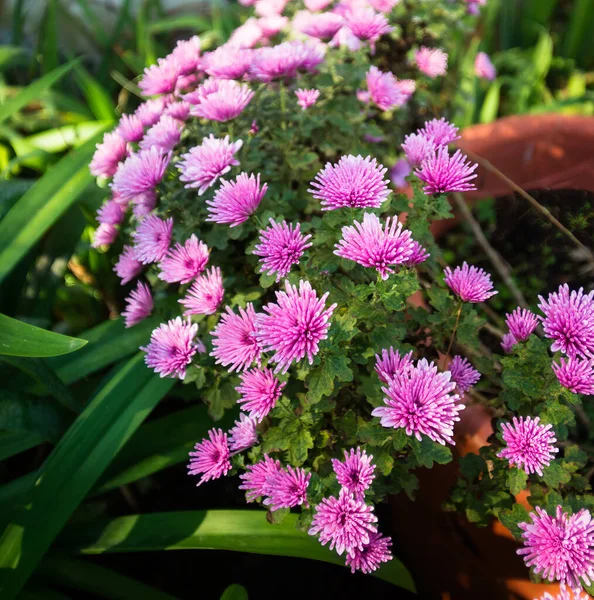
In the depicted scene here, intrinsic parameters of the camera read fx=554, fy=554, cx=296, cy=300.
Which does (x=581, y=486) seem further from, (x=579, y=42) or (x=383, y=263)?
(x=579, y=42)

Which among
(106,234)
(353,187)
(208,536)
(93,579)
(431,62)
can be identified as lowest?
(93,579)

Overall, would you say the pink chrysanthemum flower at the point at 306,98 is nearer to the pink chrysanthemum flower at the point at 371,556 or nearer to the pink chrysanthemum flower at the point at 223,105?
the pink chrysanthemum flower at the point at 223,105

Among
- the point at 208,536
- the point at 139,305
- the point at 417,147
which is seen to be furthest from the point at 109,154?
the point at 208,536

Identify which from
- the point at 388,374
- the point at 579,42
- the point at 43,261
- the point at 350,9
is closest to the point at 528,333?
the point at 388,374

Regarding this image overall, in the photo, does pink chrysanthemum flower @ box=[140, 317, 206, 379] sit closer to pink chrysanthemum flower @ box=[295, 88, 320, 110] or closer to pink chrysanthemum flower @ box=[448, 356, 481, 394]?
pink chrysanthemum flower @ box=[448, 356, 481, 394]

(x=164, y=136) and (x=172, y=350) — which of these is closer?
(x=172, y=350)

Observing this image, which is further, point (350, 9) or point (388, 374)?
point (350, 9)

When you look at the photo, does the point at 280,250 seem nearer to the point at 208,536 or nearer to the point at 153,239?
the point at 153,239

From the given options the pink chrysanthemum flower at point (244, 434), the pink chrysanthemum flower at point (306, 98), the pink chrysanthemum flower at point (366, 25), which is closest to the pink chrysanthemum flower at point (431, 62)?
the pink chrysanthemum flower at point (366, 25)
